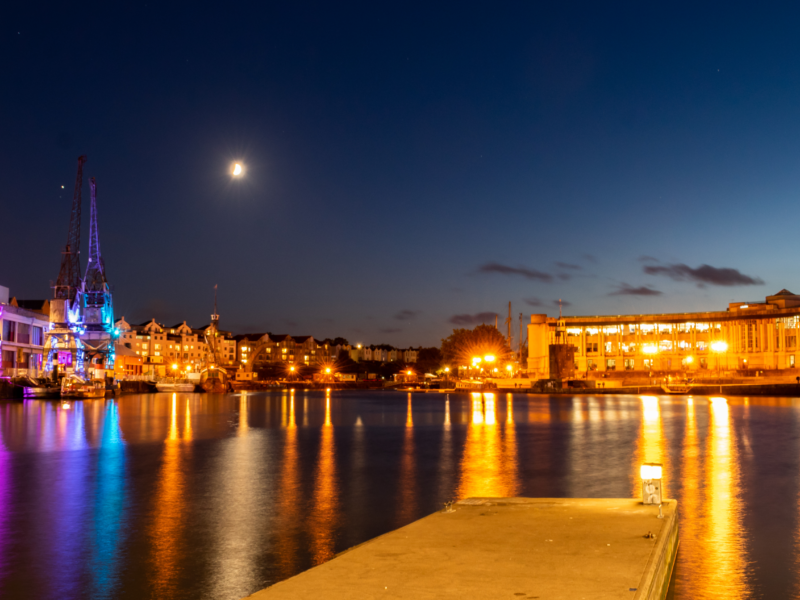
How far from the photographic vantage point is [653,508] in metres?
13.0

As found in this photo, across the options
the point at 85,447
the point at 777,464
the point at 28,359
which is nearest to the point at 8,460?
the point at 85,447

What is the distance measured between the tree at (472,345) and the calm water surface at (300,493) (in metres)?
122

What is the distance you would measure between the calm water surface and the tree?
12187 centimetres

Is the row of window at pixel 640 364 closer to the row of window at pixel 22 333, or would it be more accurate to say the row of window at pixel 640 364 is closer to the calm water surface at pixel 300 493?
the row of window at pixel 22 333

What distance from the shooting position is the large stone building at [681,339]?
13100cm

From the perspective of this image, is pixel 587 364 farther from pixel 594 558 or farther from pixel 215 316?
pixel 594 558

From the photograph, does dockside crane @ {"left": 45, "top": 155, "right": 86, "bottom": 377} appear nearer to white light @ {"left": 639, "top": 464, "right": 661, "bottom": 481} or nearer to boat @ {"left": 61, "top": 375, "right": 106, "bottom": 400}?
boat @ {"left": 61, "top": 375, "right": 106, "bottom": 400}

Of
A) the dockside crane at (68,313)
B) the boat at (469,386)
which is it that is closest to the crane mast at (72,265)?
the dockside crane at (68,313)

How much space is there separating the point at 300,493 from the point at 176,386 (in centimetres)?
12041

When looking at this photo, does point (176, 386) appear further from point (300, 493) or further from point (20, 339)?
point (300, 493)

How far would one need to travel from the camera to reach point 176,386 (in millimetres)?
132750

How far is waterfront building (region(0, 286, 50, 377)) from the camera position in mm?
96688

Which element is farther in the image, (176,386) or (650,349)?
(650,349)

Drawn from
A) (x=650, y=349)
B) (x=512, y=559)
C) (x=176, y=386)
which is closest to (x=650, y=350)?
(x=650, y=349)
